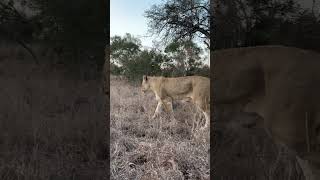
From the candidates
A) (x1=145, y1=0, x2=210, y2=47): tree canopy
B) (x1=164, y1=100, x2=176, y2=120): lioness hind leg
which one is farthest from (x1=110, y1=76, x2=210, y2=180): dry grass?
(x1=145, y1=0, x2=210, y2=47): tree canopy

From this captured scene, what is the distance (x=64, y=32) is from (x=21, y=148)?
71cm

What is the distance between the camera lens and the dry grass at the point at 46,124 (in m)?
1.79

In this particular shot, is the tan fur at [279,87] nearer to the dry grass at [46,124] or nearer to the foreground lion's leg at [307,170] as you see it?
the foreground lion's leg at [307,170]

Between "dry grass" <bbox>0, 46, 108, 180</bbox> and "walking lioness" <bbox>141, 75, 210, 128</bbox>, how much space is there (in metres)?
1.05

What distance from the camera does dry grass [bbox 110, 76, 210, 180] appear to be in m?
1.96

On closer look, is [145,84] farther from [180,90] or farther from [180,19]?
[180,19]

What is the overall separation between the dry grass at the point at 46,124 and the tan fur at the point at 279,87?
88 cm

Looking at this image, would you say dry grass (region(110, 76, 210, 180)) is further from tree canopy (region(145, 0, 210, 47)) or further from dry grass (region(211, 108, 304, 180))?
tree canopy (region(145, 0, 210, 47))

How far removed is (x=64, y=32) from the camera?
221 cm

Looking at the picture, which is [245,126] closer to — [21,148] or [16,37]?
[21,148]

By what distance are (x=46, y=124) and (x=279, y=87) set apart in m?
1.22

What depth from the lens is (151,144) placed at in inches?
88.1

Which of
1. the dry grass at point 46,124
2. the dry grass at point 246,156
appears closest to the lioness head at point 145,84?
the dry grass at point 46,124

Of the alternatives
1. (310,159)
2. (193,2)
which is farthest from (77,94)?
(310,159)
